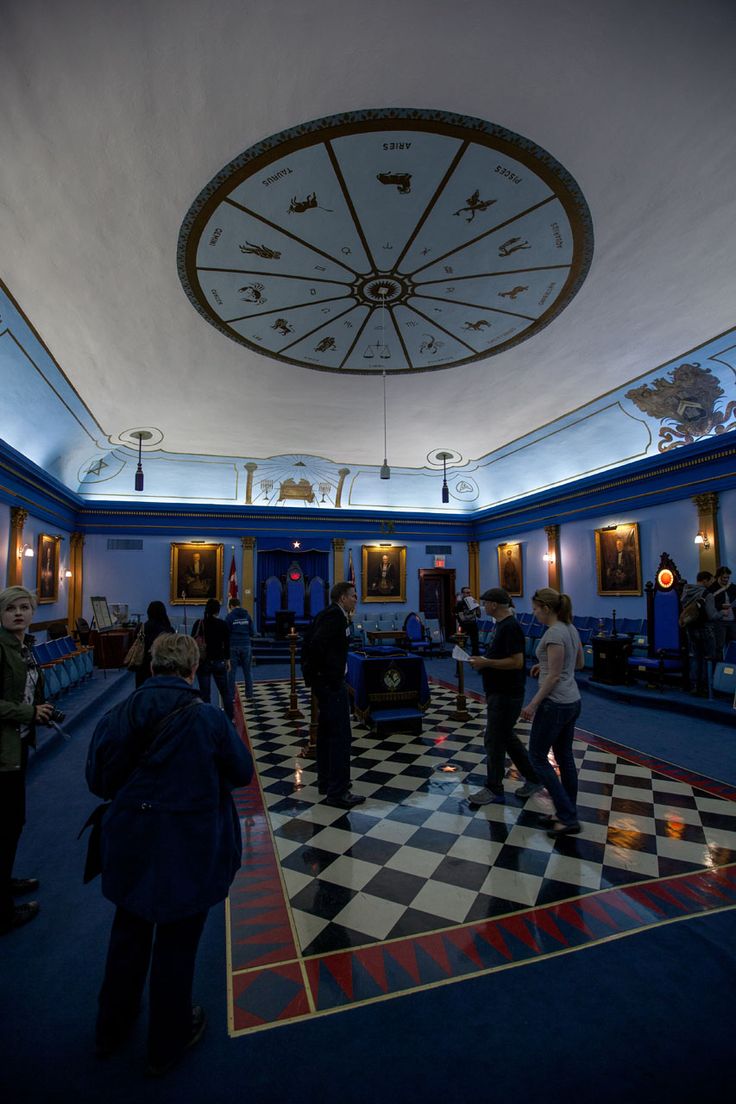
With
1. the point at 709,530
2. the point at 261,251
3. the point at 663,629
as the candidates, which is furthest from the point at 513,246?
the point at 663,629

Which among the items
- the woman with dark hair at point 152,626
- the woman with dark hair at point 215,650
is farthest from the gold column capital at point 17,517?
the woman with dark hair at point 152,626

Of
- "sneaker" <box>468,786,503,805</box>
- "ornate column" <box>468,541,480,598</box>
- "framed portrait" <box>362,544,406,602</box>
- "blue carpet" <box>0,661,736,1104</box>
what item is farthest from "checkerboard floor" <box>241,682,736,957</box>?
"ornate column" <box>468,541,480,598</box>

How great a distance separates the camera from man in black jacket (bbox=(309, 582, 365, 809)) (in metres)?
4.32

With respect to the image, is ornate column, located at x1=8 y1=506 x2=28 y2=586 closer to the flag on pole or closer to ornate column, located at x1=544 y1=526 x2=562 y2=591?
the flag on pole

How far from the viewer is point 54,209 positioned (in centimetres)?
477

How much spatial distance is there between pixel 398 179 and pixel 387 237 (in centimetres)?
74

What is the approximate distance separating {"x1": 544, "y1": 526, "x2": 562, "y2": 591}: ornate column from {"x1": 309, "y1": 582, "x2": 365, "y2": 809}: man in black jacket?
10.3 m

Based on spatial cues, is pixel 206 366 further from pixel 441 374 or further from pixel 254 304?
pixel 441 374

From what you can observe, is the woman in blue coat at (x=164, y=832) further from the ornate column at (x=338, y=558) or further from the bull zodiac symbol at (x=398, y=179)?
the ornate column at (x=338, y=558)

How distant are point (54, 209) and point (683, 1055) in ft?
23.8

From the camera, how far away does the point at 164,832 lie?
180 cm

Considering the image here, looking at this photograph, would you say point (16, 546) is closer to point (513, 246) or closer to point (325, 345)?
point (325, 345)

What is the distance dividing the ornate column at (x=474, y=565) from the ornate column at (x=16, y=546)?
13.0 meters

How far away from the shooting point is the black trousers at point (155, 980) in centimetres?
183
